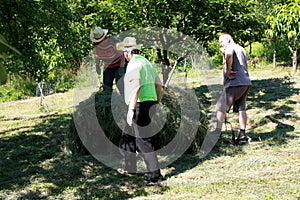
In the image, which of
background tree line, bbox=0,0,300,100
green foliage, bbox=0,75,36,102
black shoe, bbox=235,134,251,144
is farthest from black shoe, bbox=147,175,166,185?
green foliage, bbox=0,75,36,102

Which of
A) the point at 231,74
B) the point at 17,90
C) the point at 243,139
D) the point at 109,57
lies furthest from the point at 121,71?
the point at 17,90

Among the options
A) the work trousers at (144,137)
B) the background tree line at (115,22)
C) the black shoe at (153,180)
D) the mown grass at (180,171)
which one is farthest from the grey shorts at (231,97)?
the background tree line at (115,22)

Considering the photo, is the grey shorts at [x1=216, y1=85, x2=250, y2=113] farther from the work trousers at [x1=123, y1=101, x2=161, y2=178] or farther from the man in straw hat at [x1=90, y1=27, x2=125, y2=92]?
the man in straw hat at [x1=90, y1=27, x2=125, y2=92]

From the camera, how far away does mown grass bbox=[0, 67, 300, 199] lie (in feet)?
13.1

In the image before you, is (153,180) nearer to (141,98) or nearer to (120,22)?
(141,98)

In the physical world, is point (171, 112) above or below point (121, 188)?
above

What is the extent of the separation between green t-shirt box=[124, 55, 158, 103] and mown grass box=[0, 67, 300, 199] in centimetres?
92

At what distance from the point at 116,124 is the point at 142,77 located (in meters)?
1.35

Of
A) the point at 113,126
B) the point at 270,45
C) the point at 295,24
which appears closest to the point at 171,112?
the point at 113,126

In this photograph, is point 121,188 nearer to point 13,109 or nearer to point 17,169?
point 17,169

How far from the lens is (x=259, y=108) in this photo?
806 cm

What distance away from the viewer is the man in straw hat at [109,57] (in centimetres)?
632

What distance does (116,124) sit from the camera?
18.2 feet

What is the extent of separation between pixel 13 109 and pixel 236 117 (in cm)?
670
